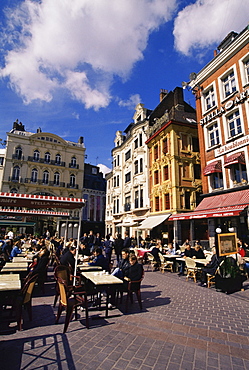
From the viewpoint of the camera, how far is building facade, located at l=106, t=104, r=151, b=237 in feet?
80.2

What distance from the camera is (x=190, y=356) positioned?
11.3ft

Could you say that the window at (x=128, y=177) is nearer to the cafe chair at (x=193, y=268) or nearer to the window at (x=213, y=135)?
the window at (x=213, y=135)

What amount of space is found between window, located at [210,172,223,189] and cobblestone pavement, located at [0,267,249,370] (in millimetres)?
10911

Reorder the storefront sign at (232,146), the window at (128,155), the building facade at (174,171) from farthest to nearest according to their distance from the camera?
the window at (128,155) → the building facade at (174,171) → the storefront sign at (232,146)

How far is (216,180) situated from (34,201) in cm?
1389

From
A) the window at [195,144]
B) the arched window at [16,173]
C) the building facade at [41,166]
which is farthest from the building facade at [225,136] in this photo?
the arched window at [16,173]

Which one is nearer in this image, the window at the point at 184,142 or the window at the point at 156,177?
the window at the point at 184,142

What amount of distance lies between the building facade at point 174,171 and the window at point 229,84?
5.04m

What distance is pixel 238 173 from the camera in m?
14.3

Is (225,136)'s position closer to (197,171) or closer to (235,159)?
(235,159)

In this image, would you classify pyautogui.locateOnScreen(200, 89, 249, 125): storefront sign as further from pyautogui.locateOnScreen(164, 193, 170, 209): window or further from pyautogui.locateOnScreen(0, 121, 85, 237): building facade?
pyautogui.locateOnScreen(0, 121, 85, 237): building facade

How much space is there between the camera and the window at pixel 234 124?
14.8 meters

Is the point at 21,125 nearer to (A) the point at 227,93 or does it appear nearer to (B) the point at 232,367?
(A) the point at 227,93

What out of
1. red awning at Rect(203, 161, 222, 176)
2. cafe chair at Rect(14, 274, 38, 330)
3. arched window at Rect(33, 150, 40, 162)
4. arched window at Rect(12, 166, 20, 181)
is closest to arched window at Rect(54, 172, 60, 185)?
arched window at Rect(33, 150, 40, 162)
